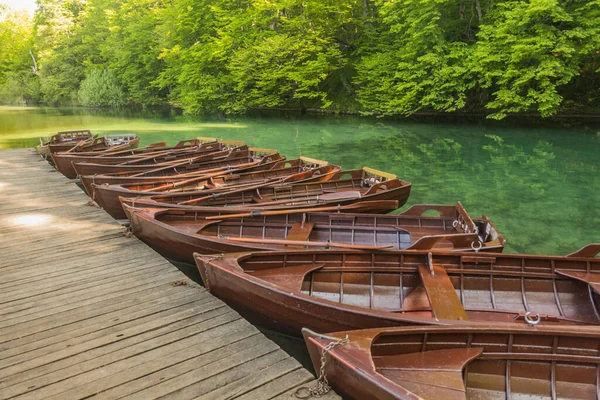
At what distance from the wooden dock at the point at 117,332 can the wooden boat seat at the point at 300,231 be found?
169 cm

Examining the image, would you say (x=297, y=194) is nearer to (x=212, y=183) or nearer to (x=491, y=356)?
(x=212, y=183)

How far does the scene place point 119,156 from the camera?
38.7 ft

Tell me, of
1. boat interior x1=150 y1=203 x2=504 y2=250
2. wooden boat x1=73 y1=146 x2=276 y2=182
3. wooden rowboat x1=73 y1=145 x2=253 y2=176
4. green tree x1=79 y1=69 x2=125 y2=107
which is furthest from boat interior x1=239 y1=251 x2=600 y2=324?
green tree x1=79 y1=69 x2=125 y2=107

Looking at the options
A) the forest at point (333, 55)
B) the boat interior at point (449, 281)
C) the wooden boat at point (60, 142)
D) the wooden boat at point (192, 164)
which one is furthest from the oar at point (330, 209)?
the forest at point (333, 55)

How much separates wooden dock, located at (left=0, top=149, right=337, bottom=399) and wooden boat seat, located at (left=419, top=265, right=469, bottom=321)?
145 centimetres

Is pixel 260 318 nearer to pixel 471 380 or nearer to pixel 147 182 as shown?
pixel 471 380

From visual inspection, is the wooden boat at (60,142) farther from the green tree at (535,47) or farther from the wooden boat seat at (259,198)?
the green tree at (535,47)

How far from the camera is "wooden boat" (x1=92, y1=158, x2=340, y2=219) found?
7656 millimetres

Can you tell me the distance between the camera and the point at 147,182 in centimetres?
860

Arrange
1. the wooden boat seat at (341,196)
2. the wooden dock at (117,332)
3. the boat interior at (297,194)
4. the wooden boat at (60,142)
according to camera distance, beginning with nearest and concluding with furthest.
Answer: the wooden dock at (117,332) → the boat interior at (297,194) → the wooden boat seat at (341,196) → the wooden boat at (60,142)

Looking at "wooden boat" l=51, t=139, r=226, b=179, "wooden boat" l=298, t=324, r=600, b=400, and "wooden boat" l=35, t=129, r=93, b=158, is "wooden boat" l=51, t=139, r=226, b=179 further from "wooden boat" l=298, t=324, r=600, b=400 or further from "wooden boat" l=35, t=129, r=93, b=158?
"wooden boat" l=298, t=324, r=600, b=400

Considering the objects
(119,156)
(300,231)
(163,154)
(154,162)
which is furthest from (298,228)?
(119,156)

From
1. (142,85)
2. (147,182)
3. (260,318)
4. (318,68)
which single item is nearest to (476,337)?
(260,318)

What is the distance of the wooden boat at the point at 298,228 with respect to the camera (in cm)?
571
